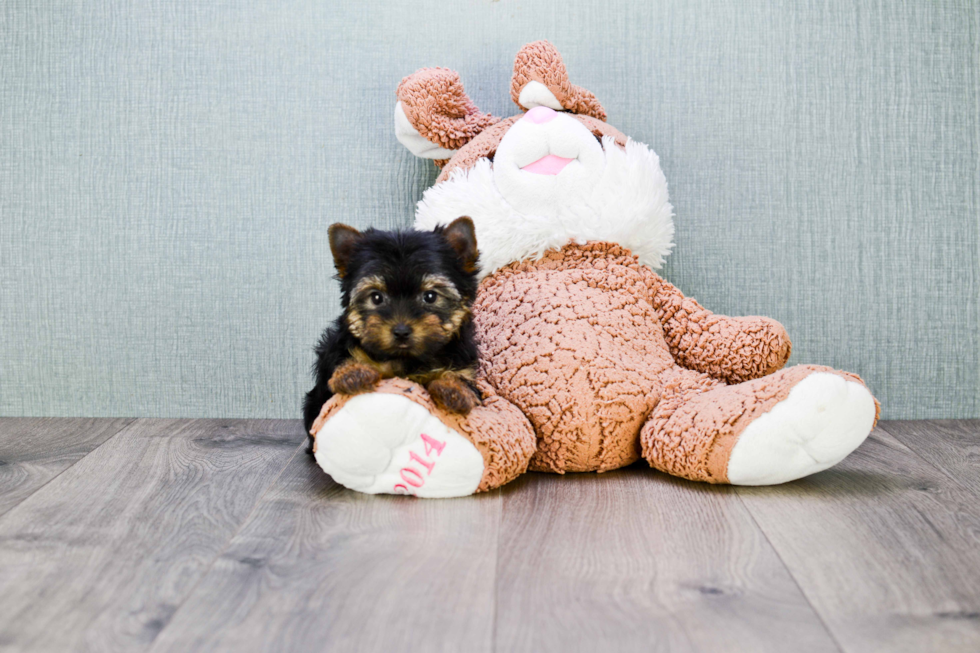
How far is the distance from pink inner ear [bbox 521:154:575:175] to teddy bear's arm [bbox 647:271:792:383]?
1.18ft

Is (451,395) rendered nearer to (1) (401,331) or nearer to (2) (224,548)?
(1) (401,331)

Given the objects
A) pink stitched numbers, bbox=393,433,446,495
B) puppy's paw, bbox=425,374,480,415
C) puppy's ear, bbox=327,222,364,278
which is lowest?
pink stitched numbers, bbox=393,433,446,495

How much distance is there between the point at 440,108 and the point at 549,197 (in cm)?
40

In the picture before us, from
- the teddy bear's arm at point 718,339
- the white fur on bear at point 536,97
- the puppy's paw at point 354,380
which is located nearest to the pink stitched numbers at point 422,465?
the puppy's paw at point 354,380

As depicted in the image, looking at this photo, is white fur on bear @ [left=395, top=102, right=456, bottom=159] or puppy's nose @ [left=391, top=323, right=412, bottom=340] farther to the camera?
white fur on bear @ [left=395, top=102, right=456, bottom=159]

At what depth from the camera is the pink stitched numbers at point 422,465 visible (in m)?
1.48

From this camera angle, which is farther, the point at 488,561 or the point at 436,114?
the point at 436,114

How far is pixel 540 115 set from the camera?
1.88 meters

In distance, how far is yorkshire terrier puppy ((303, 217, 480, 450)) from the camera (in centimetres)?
145

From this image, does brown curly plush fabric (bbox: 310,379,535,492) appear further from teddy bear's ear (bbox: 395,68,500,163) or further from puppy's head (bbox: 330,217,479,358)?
teddy bear's ear (bbox: 395,68,500,163)

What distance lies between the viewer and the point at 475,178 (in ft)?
6.23

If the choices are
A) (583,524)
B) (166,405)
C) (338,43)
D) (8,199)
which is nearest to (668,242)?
(583,524)

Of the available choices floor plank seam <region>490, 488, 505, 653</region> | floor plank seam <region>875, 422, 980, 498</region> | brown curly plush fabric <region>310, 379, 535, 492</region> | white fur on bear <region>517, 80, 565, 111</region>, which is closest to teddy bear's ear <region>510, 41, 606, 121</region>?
white fur on bear <region>517, 80, 565, 111</region>

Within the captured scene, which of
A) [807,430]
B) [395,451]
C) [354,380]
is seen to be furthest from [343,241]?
[807,430]
